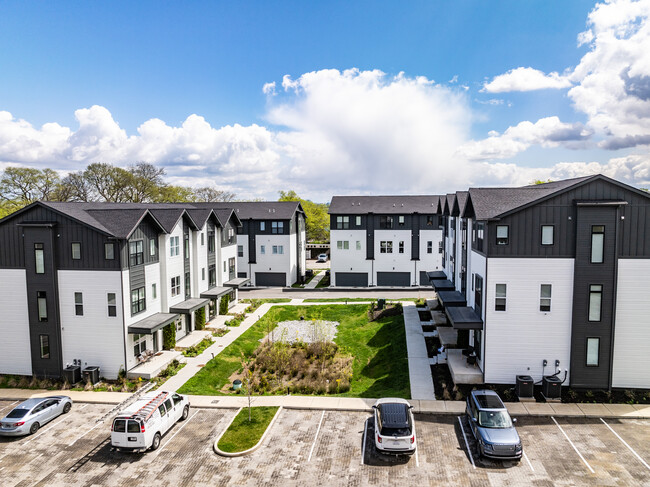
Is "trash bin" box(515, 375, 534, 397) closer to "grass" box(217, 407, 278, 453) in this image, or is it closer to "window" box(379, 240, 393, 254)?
"grass" box(217, 407, 278, 453)

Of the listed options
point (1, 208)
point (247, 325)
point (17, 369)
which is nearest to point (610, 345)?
point (247, 325)

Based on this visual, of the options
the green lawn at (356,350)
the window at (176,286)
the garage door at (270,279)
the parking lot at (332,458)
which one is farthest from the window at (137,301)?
the garage door at (270,279)

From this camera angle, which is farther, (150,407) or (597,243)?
(597,243)

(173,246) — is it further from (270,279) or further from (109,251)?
(270,279)

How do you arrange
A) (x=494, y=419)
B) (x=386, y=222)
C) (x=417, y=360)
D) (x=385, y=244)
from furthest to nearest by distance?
1. (x=385, y=244)
2. (x=386, y=222)
3. (x=417, y=360)
4. (x=494, y=419)

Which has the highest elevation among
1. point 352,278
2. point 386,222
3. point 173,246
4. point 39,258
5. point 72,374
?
point 386,222

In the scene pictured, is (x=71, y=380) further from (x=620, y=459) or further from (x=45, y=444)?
(x=620, y=459)

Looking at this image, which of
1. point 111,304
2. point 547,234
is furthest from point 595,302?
point 111,304

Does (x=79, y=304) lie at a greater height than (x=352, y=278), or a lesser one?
greater
